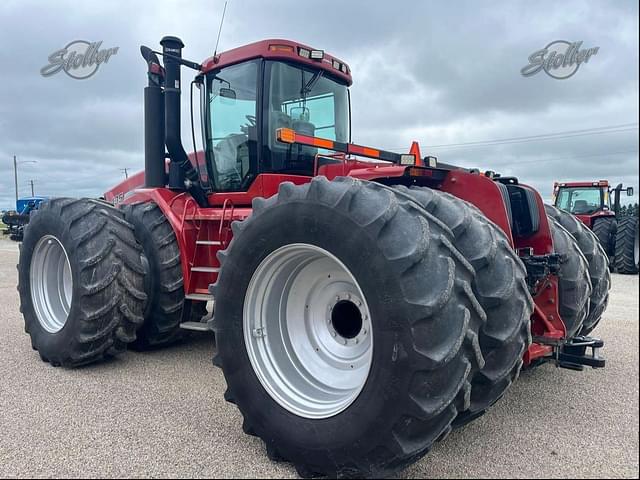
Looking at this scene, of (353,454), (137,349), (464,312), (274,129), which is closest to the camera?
(464,312)

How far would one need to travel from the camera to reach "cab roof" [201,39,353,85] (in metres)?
4.43

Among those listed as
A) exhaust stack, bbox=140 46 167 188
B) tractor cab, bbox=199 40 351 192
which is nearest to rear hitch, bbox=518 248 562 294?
tractor cab, bbox=199 40 351 192

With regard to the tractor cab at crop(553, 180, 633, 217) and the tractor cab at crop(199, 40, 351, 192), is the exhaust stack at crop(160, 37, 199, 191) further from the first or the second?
the tractor cab at crop(553, 180, 633, 217)

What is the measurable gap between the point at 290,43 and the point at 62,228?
100 inches

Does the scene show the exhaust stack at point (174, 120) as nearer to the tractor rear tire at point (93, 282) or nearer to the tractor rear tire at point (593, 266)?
the tractor rear tire at point (93, 282)

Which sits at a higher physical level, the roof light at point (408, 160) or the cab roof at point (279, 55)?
the cab roof at point (279, 55)

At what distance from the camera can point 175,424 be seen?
10.9ft

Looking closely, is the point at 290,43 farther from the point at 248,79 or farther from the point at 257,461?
the point at 257,461

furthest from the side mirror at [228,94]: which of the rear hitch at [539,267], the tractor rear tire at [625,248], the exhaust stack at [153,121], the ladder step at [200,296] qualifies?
the tractor rear tire at [625,248]

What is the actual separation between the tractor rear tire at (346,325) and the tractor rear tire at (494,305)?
18cm

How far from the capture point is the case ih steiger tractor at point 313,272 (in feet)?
7.73

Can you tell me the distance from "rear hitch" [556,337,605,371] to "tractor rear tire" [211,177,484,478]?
4.42 ft

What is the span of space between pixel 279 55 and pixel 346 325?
248 centimetres

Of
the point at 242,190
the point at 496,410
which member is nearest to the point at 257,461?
the point at 496,410
